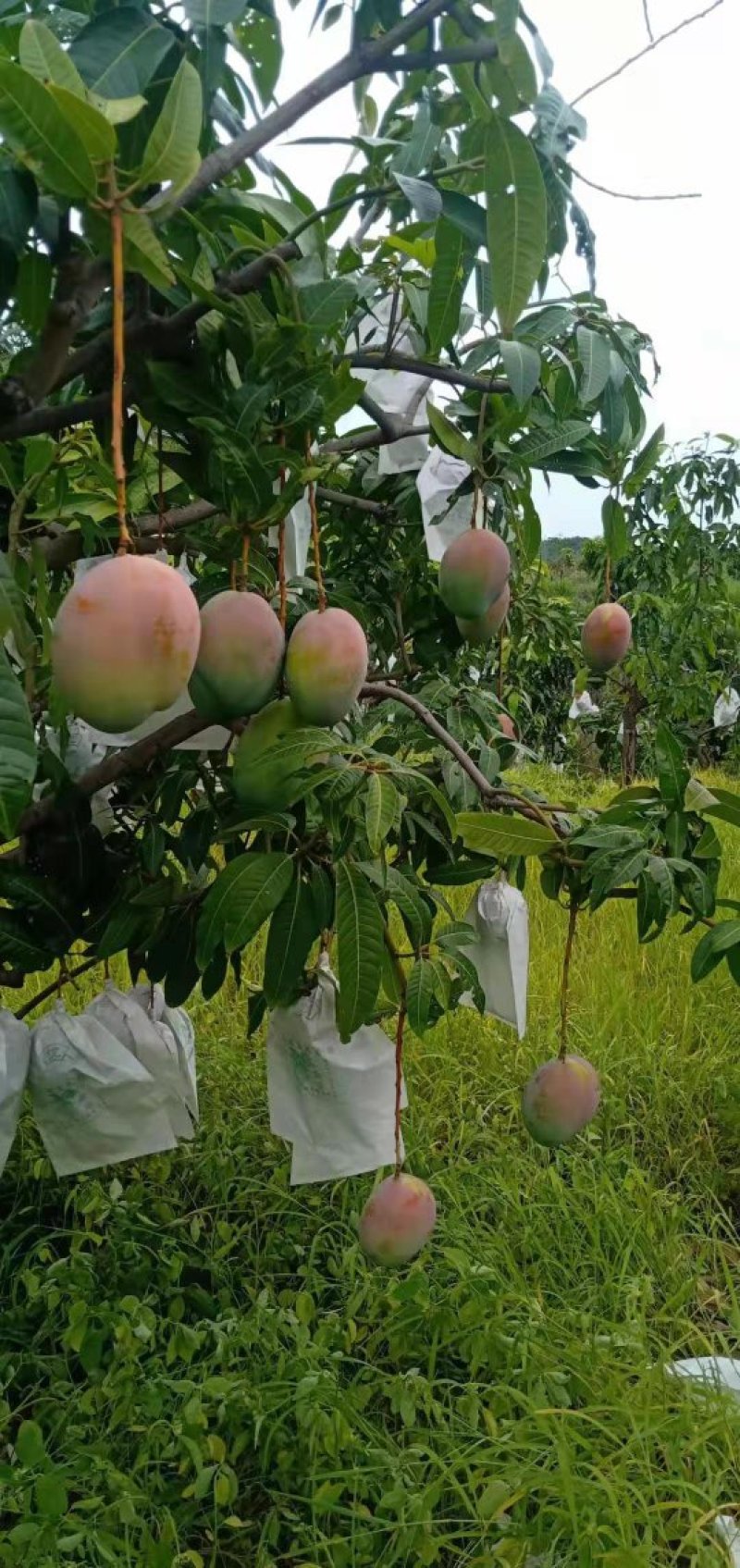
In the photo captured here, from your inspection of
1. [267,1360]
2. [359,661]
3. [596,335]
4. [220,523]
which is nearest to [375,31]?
[596,335]

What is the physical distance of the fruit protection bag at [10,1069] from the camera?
3.67 ft

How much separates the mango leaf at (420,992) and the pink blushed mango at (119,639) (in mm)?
509

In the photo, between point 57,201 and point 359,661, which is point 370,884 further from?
point 57,201

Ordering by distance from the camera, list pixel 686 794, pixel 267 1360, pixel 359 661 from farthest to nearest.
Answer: pixel 267 1360 → pixel 686 794 → pixel 359 661

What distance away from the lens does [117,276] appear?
0.53m

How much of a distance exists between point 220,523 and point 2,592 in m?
0.39

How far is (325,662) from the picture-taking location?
82 centimetres

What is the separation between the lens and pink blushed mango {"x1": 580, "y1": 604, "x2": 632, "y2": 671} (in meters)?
1.38

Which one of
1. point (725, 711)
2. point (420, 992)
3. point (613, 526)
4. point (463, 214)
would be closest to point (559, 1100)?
point (420, 992)

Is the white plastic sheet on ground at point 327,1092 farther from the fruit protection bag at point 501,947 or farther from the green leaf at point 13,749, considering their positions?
the green leaf at point 13,749

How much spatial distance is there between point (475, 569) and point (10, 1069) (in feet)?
2.23

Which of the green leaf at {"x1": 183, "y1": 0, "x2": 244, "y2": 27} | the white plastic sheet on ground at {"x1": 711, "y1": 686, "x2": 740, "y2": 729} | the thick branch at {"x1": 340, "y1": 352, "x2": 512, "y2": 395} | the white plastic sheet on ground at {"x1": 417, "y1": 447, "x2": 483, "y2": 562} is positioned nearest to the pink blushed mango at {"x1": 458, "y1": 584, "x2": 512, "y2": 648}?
the white plastic sheet on ground at {"x1": 417, "y1": 447, "x2": 483, "y2": 562}

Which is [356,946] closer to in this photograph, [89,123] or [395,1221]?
[395,1221]

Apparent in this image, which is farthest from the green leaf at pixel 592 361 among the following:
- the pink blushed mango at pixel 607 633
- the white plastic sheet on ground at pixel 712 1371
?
the white plastic sheet on ground at pixel 712 1371
